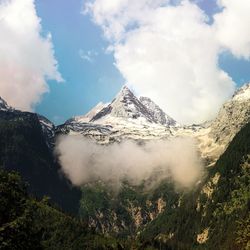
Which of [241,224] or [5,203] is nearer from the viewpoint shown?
[5,203]

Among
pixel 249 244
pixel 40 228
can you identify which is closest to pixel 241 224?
pixel 249 244

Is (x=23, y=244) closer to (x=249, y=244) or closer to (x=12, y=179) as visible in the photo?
(x=12, y=179)

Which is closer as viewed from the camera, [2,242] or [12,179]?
[2,242]

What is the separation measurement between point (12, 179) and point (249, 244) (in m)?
75.0

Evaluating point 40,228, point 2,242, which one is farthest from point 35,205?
point 2,242

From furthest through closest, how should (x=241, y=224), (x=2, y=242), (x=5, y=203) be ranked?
(x=241, y=224)
(x=5, y=203)
(x=2, y=242)

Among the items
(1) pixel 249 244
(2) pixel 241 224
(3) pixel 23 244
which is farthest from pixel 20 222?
(2) pixel 241 224

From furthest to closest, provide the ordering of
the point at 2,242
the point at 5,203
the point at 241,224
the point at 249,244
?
the point at 241,224
the point at 249,244
the point at 5,203
the point at 2,242

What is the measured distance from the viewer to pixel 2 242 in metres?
49.4

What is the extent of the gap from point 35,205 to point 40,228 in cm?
222

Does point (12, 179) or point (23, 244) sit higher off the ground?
point (12, 179)

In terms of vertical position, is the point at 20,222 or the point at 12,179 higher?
the point at 12,179

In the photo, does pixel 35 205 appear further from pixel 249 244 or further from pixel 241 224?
pixel 241 224

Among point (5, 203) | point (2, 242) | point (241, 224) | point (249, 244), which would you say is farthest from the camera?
point (241, 224)
